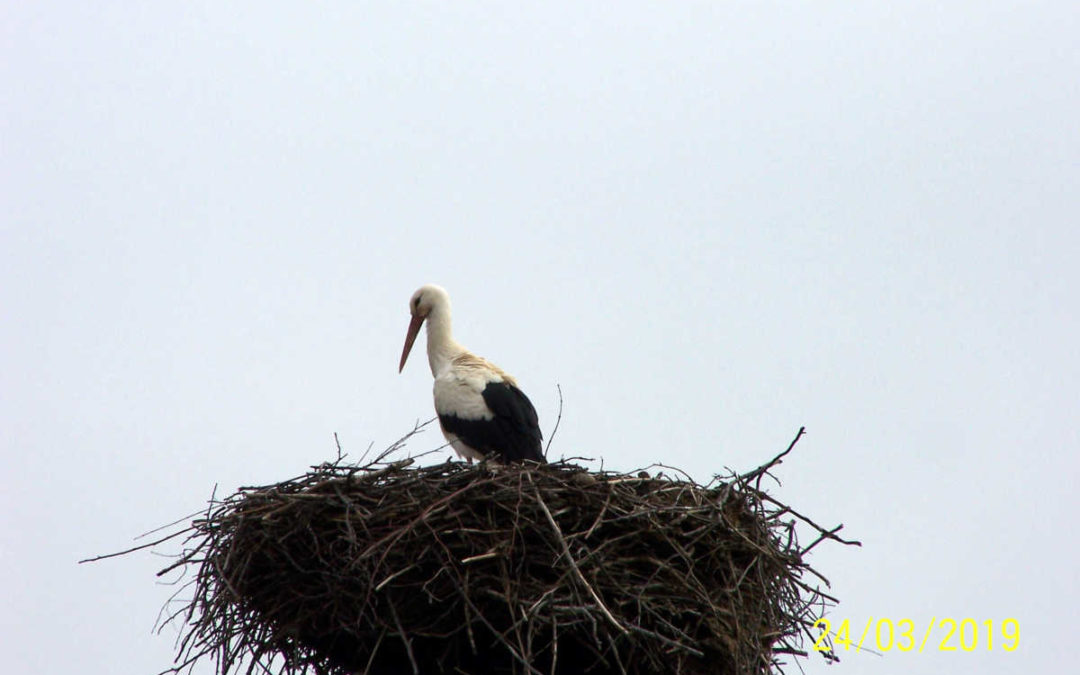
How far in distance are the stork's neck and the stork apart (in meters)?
0.08

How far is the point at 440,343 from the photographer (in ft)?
25.2

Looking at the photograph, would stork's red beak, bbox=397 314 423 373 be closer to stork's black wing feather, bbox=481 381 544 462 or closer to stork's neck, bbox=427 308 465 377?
stork's neck, bbox=427 308 465 377

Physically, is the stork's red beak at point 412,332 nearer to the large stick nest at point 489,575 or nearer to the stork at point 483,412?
the stork at point 483,412

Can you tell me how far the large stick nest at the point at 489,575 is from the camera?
4887 millimetres

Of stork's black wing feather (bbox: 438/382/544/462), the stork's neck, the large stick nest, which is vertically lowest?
the large stick nest

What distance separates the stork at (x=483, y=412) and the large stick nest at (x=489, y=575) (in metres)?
1.42

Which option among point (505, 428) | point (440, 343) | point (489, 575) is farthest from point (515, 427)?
point (489, 575)

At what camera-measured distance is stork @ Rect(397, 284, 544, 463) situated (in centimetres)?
684

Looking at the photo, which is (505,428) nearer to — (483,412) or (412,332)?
(483,412)

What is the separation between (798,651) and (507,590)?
1333mm

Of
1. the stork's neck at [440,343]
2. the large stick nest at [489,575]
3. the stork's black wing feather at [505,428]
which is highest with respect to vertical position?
the stork's neck at [440,343]

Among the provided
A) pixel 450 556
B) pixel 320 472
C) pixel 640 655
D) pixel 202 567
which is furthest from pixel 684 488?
pixel 202 567

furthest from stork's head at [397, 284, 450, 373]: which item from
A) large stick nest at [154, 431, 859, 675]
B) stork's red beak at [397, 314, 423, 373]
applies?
large stick nest at [154, 431, 859, 675]

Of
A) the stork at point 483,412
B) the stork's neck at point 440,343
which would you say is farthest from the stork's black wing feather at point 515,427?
the stork's neck at point 440,343
